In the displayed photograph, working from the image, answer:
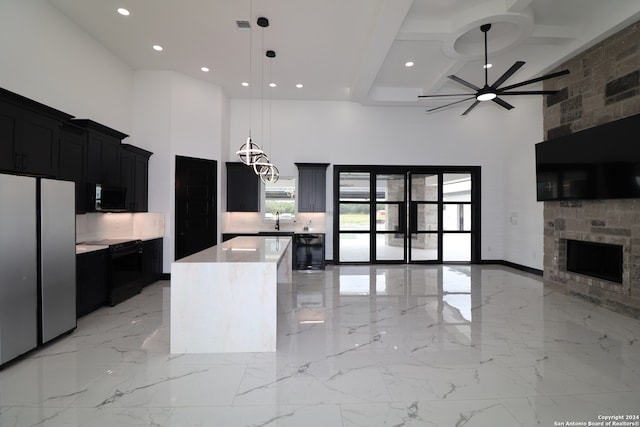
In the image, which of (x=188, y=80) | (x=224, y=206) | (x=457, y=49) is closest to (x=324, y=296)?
(x=224, y=206)

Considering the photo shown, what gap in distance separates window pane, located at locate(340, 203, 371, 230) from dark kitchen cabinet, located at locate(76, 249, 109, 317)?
4926mm

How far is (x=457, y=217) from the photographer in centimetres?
762

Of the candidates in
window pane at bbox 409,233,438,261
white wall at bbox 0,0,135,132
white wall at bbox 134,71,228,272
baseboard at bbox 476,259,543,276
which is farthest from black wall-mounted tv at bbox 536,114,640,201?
white wall at bbox 0,0,135,132

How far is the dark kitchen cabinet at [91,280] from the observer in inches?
147

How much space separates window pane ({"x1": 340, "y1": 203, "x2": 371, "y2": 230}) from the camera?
24.6 ft

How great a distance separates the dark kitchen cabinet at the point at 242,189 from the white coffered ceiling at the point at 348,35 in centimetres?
199

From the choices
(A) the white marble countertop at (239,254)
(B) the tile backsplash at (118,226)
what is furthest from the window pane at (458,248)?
(B) the tile backsplash at (118,226)

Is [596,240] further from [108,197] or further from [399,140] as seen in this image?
[108,197]

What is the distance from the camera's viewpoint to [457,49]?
467 cm

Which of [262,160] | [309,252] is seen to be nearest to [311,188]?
[309,252]

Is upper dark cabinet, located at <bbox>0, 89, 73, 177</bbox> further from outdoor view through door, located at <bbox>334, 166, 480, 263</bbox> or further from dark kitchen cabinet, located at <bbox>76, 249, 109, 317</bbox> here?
outdoor view through door, located at <bbox>334, 166, 480, 263</bbox>

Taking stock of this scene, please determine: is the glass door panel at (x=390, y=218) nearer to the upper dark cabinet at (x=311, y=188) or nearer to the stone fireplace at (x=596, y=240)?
the upper dark cabinet at (x=311, y=188)

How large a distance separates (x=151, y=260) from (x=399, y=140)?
20.3 ft

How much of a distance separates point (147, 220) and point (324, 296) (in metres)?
3.91
